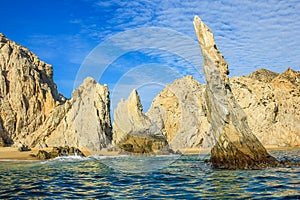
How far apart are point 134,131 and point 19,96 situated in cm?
2167

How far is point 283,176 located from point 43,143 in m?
37.9

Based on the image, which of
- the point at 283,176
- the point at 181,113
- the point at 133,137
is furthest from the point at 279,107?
the point at 283,176

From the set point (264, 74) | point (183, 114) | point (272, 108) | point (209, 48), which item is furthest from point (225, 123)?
point (264, 74)

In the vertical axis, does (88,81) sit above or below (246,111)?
above

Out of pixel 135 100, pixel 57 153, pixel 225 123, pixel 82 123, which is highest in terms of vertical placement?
pixel 135 100

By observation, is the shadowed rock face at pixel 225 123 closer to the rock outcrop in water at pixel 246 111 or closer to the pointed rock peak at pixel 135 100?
the pointed rock peak at pixel 135 100

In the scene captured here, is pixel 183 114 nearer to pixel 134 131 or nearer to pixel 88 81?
pixel 134 131

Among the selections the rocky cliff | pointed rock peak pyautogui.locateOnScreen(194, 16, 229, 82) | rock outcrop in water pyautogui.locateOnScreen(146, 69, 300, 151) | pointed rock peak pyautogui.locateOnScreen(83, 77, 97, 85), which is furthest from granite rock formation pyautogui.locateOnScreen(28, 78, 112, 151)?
pointed rock peak pyautogui.locateOnScreen(194, 16, 229, 82)

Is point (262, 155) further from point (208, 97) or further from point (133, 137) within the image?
point (133, 137)

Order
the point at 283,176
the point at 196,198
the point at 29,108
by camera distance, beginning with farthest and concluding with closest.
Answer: the point at 29,108 < the point at 283,176 < the point at 196,198

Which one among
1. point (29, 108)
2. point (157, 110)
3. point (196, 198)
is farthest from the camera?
point (157, 110)

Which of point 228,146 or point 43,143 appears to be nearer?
point 228,146

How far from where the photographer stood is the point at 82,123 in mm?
46188

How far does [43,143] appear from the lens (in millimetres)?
46781
